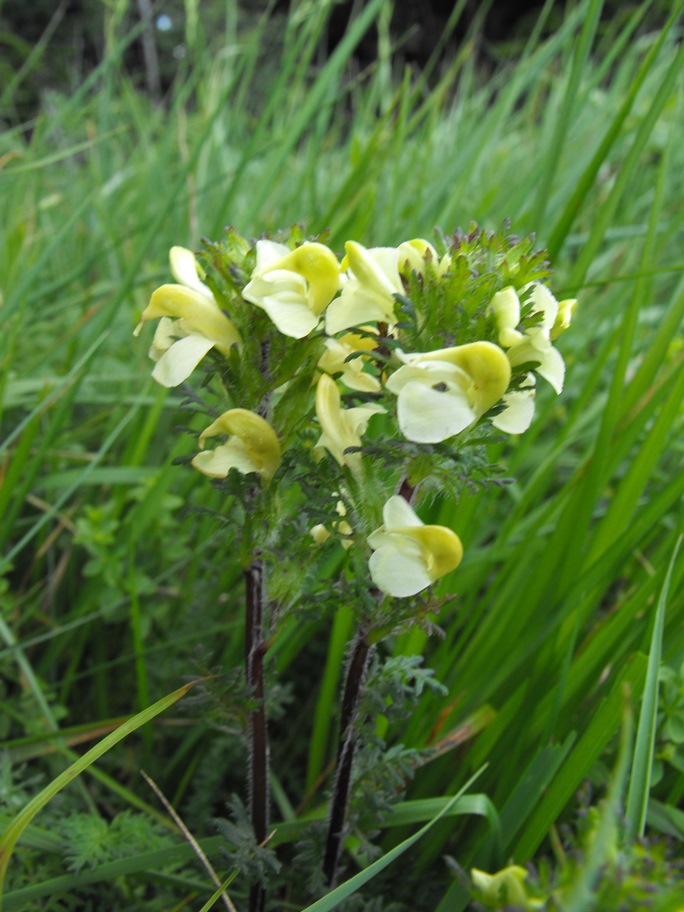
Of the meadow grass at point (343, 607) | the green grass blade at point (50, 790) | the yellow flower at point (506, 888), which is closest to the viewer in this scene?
the yellow flower at point (506, 888)

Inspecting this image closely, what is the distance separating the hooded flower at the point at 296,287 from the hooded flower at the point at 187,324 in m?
0.05

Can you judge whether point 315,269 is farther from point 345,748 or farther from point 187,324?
point 345,748

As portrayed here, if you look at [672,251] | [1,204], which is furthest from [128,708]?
[672,251]

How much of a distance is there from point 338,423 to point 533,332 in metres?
0.15

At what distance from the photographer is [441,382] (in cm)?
46

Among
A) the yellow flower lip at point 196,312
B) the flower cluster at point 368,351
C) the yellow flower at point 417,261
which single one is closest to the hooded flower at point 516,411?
the flower cluster at point 368,351

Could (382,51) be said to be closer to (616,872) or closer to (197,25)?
(197,25)

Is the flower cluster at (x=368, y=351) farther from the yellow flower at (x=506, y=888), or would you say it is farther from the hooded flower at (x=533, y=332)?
the yellow flower at (x=506, y=888)

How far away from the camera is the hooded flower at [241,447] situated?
527 mm

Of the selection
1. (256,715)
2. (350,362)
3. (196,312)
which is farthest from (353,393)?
(256,715)

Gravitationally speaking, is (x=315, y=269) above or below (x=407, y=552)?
above

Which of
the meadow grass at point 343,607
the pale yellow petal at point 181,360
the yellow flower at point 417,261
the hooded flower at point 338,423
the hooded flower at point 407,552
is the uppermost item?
the yellow flower at point 417,261

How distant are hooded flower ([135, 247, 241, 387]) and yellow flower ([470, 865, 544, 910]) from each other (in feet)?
1.19

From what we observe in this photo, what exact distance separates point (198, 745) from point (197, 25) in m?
1.66
